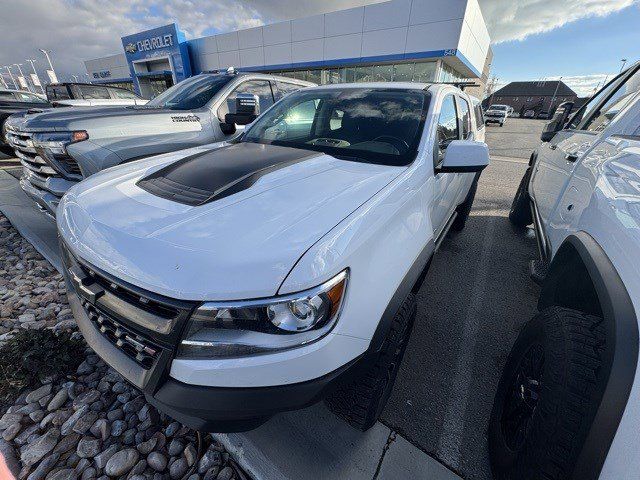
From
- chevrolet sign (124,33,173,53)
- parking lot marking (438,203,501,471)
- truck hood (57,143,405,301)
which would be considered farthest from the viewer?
chevrolet sign (124,33,173,53)

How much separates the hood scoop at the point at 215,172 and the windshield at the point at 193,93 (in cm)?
219

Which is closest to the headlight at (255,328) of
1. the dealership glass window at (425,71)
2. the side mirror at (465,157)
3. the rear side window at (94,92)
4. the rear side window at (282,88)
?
the side mirror at (465,157)

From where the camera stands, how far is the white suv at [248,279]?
3.32 ft

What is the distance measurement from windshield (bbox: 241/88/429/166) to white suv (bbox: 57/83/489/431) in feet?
0.86

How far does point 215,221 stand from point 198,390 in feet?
2.02

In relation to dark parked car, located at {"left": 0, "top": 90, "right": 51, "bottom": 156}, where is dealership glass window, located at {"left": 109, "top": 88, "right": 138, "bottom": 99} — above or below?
above

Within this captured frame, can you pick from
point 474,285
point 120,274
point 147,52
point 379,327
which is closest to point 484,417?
point 379,327

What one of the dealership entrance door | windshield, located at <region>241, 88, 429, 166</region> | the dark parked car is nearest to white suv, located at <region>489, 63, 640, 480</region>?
windshield, located at <region>241, 88, 429, 166</region>

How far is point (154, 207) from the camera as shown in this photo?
4.40 feet

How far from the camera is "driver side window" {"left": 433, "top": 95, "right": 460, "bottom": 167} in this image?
7.09 feet

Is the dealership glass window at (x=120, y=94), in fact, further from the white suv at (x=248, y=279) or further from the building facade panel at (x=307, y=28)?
the building facade panel at (x=307, y=28)

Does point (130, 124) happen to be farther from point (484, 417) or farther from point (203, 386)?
point (484, 417)

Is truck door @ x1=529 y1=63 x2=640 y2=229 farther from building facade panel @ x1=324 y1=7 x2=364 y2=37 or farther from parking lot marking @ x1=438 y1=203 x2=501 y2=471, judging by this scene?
building facade panel @ x1=324 y1=7 x2=364 y2=37

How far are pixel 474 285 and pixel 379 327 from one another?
228cm
